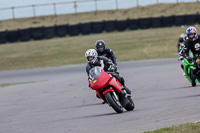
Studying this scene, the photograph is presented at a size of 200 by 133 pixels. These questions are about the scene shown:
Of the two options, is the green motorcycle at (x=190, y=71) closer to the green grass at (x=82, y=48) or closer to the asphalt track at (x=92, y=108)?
the asphalt track at (x=92, y=108)

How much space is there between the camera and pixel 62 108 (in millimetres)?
11242

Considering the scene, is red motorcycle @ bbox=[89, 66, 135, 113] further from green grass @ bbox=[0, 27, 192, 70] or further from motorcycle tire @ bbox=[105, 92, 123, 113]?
green grass @ bbox=[0, 27, 192, 70]

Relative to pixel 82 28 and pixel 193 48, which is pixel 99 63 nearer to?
pixel 193 48

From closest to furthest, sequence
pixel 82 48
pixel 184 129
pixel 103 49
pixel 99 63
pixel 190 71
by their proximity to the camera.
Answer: pixel 184 129, pixel 99 63, pixel 103 49, pixel 190 71, pixel 82 48

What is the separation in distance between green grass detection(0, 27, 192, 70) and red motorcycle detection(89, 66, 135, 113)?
18.6m

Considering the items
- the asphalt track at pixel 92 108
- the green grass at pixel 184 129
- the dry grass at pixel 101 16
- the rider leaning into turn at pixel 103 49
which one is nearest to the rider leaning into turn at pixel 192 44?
the asphalt track at pixel 92 108

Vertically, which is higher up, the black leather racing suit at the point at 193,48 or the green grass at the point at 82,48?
the black leather racing suit at the point at 193,48

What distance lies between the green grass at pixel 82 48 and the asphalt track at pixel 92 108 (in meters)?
11.3

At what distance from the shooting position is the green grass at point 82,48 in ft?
97.4

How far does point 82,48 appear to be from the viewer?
1368 inches

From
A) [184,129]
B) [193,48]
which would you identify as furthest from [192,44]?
[184,129]

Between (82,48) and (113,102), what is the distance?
1024 inches

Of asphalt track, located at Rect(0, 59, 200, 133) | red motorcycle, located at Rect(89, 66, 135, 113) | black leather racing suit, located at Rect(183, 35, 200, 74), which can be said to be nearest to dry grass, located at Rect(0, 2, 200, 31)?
asphalt track, located at Rect(0, 59, 200, 133)

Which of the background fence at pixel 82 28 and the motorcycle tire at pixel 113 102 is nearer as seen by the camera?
the motorcycle tire at pixel 113 102
